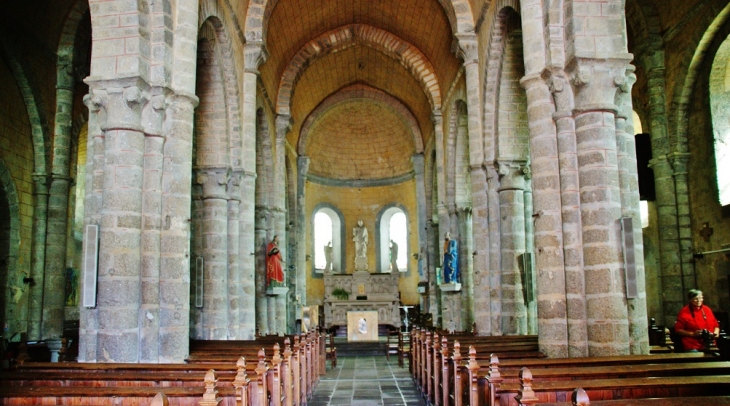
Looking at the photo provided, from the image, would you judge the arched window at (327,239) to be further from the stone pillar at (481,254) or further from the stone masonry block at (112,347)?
the stone masonry block at (112,347)

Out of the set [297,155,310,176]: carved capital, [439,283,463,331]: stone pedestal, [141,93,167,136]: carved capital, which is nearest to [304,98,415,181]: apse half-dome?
[297,155,310,176]: carved capital

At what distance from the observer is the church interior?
973cm

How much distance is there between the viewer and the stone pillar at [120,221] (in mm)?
9398

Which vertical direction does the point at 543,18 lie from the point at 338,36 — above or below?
below

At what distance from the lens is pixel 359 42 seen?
989 inches

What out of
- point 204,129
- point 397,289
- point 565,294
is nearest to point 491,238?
point 565,294

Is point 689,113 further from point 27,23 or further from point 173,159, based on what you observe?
point 27,23

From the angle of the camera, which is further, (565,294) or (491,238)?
(491,238)

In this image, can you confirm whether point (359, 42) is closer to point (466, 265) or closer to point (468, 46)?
point (468, 46)

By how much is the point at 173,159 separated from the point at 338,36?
49.8ft

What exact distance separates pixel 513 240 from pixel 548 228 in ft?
15.6

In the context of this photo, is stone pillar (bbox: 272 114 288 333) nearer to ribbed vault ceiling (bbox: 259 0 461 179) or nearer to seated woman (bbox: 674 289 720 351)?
ribbed vault ceiling (bbox: 259 0 461 179)

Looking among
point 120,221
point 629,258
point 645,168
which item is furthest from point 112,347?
point 645,168

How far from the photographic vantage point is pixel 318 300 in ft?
106
